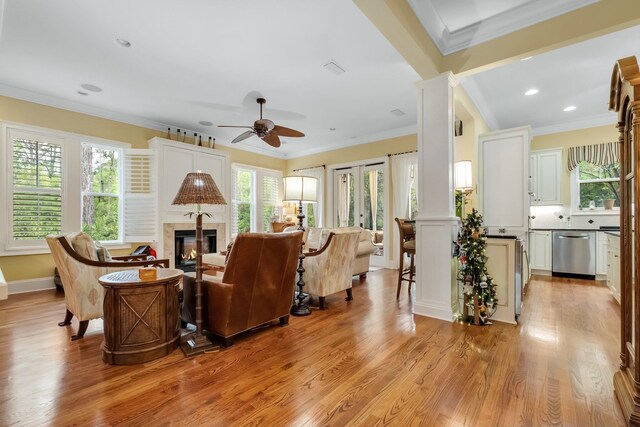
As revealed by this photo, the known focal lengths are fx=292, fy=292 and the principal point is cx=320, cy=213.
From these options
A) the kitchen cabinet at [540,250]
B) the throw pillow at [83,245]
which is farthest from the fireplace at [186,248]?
the kitchen cabinet at [540,250]

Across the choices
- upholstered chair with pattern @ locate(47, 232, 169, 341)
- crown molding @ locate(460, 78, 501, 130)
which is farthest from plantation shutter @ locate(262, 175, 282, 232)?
crown molding @ locate(460, 78, 501, 130)

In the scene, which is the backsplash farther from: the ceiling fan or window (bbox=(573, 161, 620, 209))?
the ceiling fan

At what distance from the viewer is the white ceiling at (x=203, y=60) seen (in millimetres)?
2674

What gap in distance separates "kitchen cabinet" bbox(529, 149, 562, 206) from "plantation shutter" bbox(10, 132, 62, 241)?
820cm

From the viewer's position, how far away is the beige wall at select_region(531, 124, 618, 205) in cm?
518

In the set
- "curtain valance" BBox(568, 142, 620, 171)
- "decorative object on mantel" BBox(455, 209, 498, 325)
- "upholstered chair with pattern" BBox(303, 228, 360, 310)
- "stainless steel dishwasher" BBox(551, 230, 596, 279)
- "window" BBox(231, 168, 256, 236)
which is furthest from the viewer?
"window" BBox(231, 168, 256, 236)

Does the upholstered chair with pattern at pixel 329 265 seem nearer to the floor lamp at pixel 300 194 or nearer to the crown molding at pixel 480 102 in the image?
the floor lamp at pixel 300 194

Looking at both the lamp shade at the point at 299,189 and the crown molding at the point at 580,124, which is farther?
the crown molding at the point at 580,124

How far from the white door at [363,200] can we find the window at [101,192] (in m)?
4.50

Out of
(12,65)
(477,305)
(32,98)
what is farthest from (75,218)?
(477,305)

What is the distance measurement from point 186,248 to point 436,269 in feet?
15.7

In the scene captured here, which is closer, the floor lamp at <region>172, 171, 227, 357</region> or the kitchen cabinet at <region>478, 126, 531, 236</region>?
the floor lamp at <region>172, 171, 227, 357</region>

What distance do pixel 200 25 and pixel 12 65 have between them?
2737 millimetres

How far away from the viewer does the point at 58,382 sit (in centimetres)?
187
